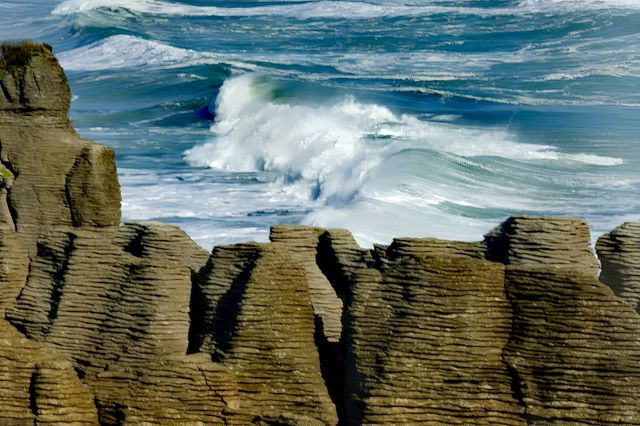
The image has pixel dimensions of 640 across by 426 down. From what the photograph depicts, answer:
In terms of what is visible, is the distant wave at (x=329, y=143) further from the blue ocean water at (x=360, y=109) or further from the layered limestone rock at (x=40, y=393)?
the layered limestone rock at (x=40, y=393)

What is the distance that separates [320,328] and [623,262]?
5.94ft

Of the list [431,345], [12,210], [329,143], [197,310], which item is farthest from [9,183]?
[329,143]

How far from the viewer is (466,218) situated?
2116cm

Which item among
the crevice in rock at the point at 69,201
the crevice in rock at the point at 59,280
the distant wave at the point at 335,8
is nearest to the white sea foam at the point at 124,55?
the distant wave at the point at 335,8

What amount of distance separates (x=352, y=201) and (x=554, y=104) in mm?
13868

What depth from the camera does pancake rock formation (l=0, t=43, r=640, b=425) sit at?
22.1 ft

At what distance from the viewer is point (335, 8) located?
6094cm

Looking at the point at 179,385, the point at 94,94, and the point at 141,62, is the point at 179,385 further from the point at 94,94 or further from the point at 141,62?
the point at 141,62

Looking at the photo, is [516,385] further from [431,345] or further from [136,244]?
[136,244]

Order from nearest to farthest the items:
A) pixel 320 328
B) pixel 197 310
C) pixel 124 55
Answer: pixel 320 328 < pixel 197 310 < pixel 124 55

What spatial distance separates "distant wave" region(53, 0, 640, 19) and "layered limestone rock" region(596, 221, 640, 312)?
1920 inches

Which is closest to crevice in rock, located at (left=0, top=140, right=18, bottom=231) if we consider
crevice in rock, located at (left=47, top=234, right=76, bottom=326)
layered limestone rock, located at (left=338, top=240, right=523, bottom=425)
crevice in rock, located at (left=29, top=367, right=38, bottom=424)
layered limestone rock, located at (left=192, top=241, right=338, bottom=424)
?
crevice in rock, located at (left=47, top=234, right=76, bottom=326)

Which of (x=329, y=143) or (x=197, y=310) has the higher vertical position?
(x=197, y=310)

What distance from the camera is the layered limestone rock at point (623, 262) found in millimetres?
7297
